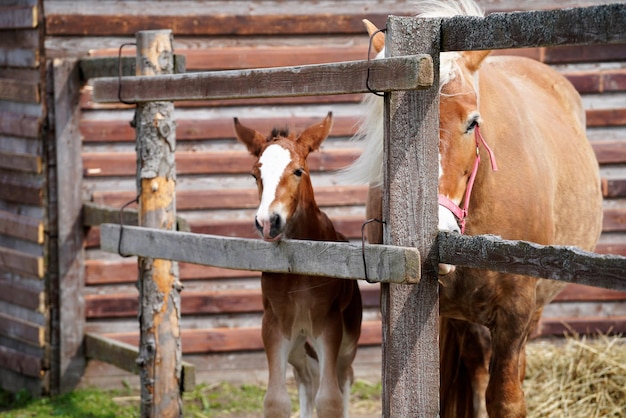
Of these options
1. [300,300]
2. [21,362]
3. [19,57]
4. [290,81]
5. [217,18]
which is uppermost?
[217,18]

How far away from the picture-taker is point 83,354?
654 centimetres

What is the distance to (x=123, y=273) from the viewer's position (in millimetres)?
6621

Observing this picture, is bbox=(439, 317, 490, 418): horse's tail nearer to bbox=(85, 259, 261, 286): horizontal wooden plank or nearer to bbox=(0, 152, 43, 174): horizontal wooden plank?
bbox=(85, 259, 261, 286): horizontal wooden plank

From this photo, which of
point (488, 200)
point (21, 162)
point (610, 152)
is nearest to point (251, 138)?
point (488, 200)

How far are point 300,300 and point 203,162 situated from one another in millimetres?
2911

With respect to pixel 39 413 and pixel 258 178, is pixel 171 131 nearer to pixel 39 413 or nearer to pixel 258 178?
pixel 258 178

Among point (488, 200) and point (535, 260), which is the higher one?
point (488, 200)

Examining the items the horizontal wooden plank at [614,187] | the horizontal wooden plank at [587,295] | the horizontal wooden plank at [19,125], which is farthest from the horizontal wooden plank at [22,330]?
the horizontal wooden plank at [614,187]

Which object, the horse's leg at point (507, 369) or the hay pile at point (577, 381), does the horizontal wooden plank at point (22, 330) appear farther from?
the horse's leg at point (507, 369)

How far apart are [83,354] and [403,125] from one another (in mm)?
4112

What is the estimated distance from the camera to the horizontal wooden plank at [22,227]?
6457mm

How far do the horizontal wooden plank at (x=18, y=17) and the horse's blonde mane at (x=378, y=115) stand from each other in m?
3.31

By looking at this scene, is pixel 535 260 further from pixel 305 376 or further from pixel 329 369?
pixel 305 376

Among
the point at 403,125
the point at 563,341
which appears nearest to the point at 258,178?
the point at 403,125
